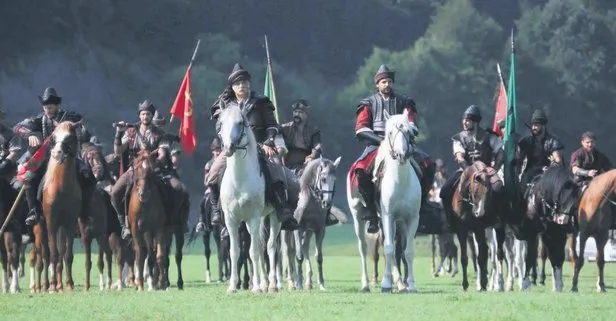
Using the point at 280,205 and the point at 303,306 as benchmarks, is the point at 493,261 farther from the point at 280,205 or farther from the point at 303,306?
the point at 303,306

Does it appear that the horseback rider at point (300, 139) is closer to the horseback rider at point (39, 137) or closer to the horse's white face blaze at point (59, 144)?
the horseback rider at point (39, 137)

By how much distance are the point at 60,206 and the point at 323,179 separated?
5.07m

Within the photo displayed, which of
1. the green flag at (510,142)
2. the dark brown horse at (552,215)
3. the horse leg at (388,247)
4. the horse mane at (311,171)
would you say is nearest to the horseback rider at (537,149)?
the green flag at (510,142)

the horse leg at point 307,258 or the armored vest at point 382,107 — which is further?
the horse leg at point 307,258

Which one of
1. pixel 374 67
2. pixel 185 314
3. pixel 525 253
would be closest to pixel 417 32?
pixel 374 67

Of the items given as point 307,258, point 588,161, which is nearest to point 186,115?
point 307,258

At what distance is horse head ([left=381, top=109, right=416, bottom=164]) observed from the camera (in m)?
24.0

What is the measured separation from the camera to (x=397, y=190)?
24594mm

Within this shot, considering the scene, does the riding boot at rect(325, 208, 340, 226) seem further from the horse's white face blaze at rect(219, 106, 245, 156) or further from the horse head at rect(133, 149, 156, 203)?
the horse's white face blaze at rect(219, 106, 245, 156)

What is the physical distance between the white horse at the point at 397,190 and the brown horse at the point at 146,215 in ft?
12.8

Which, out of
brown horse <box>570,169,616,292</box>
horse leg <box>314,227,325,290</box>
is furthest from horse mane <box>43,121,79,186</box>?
brown horse <box>570,169,616,292</box>

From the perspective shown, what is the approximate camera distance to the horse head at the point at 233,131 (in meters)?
23.3

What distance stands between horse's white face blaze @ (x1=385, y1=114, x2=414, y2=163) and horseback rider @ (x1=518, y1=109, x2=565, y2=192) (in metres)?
4.79

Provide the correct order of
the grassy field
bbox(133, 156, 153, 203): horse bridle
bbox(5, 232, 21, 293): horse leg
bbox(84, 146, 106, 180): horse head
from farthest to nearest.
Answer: bbox(84, 146, 106, 180): horse head
bbox(5, 232, 21, 293): horse leg
bbox(133, 156, 153, 203): horse bridle
the grassy field
